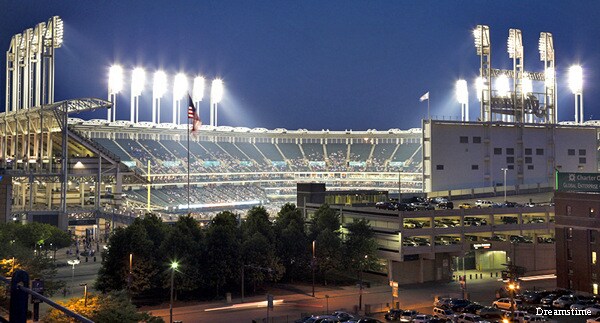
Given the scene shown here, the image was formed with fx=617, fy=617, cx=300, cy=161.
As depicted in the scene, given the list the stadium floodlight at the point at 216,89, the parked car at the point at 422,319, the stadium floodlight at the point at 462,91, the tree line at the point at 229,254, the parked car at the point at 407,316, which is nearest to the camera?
the parked car at the point at 422,319

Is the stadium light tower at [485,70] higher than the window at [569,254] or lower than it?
higher

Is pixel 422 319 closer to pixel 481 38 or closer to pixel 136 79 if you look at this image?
pixel 481 38

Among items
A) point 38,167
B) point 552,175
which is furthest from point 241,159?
point 552,175

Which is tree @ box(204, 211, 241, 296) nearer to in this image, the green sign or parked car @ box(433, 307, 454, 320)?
parked car @ box(433, 307, 454, 320)

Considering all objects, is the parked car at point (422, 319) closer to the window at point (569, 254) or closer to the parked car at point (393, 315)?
the parked car at point (393, 315)

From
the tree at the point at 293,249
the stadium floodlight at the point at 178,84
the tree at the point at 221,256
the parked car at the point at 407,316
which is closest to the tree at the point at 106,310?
the parked car at the point at 407,316

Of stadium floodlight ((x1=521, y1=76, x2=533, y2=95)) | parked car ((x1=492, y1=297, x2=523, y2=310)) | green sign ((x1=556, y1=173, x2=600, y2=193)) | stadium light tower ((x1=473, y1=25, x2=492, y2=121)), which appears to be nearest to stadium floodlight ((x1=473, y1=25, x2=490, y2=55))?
stadium light tower ((x1=473, y1=25, x2=492, y2=121))

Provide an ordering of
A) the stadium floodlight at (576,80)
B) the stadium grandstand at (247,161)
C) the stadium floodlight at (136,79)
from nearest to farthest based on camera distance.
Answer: the stadium floodlight at (576,80) < the stadium floodlight at (136,79) < the stadium grandstand at (247,161)
